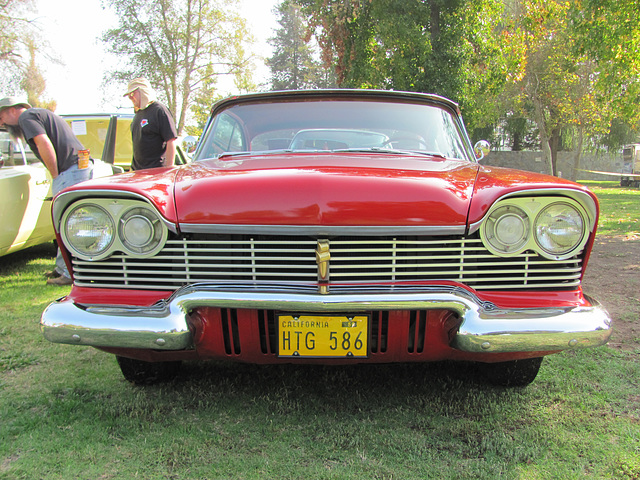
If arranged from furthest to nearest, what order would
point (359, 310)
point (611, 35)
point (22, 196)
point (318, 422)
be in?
1. point (611, 35)
2. point (22, 196)
3. point (318, 422)
4. point (359, 310)

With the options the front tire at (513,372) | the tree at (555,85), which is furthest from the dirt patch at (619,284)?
the tree at (555,85)

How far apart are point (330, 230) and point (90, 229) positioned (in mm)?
982

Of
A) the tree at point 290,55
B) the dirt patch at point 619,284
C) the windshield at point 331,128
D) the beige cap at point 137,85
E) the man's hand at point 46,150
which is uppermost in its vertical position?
the tree at point 290,55

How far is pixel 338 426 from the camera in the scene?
2090 millimetres

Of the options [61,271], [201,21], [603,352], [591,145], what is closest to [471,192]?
[603,352]

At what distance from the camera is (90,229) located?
6.63ft

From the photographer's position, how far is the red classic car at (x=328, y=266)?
73.7 inches

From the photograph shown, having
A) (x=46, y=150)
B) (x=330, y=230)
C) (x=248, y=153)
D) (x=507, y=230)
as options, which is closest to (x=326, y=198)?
(x=330, y=230)

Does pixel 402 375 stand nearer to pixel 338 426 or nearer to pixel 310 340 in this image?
pixel 338 426

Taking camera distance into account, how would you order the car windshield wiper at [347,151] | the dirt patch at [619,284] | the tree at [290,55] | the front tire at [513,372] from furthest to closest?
the tree at [290,55], the dirt patch at [619,284], the car windshield wiper at [347,151], the front tire at [513,372]

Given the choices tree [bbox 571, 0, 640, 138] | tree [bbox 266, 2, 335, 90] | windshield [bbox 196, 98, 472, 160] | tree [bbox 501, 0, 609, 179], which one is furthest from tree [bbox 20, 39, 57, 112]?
tree [bbox 266, 2, 335, 90]

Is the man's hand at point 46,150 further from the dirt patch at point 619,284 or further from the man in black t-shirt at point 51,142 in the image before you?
the dirt patch at point 619,284

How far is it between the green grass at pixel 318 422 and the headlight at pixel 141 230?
0.76 metres

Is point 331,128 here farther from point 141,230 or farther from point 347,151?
point 141,230
